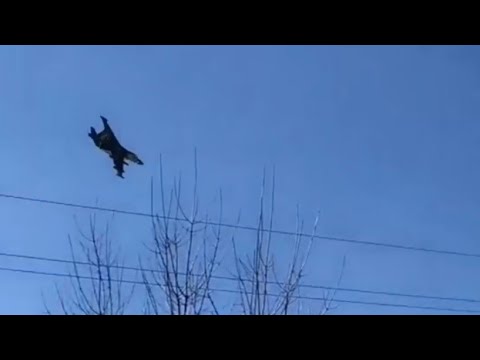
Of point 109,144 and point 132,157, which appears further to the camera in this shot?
point 132,157
